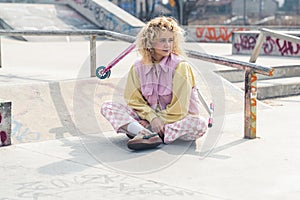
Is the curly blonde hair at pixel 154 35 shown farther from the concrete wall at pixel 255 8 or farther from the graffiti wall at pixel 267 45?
the concrete wall at pixel 255 8

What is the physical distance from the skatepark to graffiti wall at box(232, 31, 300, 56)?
809 centimetres

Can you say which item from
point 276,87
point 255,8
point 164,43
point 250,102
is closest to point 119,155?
point 164,43

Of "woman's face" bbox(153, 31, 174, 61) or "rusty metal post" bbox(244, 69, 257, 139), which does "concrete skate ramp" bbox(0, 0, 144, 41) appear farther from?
"woman's face" bbox(153, 31, 174, 61)

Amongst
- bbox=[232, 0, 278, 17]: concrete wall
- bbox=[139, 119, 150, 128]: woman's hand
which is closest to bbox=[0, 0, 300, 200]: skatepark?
bbox=[139, 119, 150, 128]: woman's hand

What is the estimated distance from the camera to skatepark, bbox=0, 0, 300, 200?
3.27m

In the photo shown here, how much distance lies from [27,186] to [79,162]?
25.8 inches

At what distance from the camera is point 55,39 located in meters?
18.5

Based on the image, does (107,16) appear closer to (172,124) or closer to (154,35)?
(154,35)

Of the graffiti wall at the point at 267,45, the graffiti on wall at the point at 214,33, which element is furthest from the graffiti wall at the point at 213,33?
the graffiti wall at the point at 267,45

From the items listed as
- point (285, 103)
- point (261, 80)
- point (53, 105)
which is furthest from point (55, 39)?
point (53, 105)

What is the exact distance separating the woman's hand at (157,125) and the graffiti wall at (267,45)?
32.6 feet

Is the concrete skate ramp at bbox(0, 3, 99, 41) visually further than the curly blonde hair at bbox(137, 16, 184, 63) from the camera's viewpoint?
Yes

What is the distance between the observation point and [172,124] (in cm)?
428

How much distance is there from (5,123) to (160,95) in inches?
52.3
